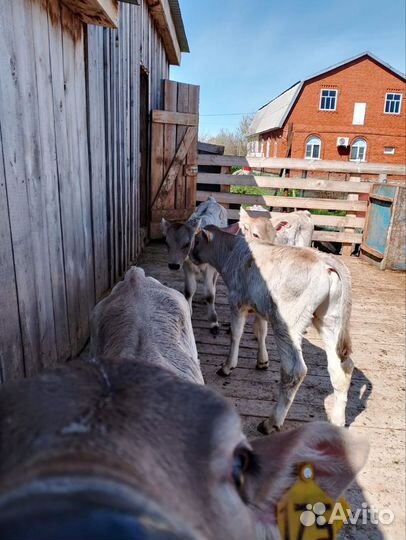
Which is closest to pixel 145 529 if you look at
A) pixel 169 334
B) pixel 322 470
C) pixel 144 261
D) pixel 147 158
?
pixel 322 470

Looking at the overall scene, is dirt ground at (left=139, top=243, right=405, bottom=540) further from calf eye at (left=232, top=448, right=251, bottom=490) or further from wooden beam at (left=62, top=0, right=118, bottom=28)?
wooden beam at (left=62, top=0, right=118, bottom=28)

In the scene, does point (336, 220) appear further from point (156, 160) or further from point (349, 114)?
point (349, 114)

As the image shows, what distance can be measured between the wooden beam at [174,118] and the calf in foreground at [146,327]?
6.16 meters

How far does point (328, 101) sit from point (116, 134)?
3653 centimetres

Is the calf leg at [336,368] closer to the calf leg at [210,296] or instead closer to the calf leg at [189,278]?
the calf leg at [210,296]

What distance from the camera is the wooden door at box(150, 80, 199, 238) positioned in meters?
8.60

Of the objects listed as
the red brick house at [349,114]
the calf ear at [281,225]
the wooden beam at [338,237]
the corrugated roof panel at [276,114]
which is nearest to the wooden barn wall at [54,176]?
the calf ear at [281,225]

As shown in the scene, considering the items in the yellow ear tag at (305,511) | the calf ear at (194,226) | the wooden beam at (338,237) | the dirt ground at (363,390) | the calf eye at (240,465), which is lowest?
the dirt ground at (363,390)

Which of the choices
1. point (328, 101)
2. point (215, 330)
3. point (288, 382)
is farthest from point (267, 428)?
point (328, 101)

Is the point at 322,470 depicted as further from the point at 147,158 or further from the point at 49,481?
the point at 147,158

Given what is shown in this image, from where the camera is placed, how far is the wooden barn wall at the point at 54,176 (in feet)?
7.95

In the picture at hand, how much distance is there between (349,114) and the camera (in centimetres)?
3650

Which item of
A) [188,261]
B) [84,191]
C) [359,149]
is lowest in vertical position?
[188,261]

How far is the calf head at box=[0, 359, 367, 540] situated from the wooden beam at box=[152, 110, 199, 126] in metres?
8.14
